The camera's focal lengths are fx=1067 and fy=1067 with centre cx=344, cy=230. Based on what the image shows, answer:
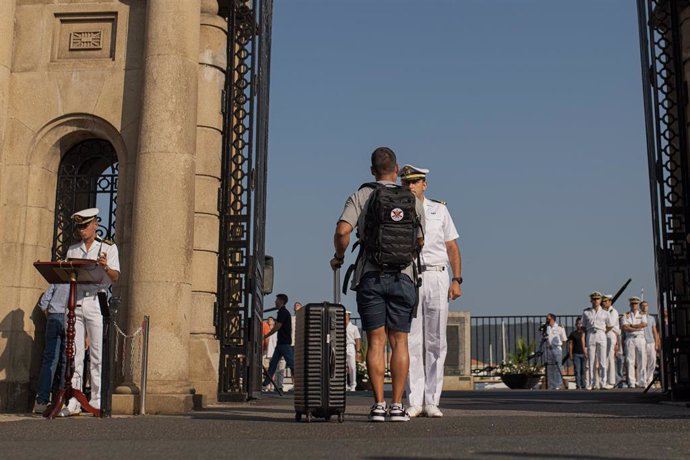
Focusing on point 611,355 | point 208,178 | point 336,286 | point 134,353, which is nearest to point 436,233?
point 336,286

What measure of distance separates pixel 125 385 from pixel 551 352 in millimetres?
16367

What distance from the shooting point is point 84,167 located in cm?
1307

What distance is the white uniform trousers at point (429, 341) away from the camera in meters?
9.27

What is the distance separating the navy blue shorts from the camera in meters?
8.27

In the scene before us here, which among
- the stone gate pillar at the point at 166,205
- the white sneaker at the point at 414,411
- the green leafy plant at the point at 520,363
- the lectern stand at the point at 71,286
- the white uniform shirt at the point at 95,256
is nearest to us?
the white sneaker at the point at 414,411

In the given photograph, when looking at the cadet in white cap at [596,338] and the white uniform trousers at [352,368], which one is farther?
the white uniform trousers at [352,368]

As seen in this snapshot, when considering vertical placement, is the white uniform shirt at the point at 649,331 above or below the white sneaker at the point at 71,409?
above

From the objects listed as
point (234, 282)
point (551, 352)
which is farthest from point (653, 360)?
point (234, 282)

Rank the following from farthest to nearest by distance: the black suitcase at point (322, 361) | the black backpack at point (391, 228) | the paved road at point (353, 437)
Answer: the black suitcase at point (322, 361) < the black backpack at point (391, 228) < the paved road at point (353, 437)

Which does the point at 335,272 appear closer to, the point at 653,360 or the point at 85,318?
the point at 85,318

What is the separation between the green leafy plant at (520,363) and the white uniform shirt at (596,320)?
9.34 feet

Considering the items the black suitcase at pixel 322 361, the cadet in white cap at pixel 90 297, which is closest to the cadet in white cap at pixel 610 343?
the cadet in white cap at pixel 90 297

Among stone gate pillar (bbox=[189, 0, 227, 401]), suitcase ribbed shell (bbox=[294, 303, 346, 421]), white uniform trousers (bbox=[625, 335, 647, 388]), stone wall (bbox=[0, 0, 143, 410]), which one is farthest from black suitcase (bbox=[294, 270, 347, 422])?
white uniform trousers (bbox=[625, 335, 647, 388])

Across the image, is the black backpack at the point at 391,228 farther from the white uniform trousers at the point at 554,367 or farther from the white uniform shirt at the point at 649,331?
the white uniform trousers at the point at 554,367
